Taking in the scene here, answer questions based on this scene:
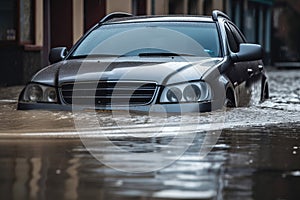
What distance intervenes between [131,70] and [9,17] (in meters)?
10.4

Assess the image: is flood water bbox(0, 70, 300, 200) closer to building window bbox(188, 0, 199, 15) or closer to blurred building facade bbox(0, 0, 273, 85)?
blurred building facade bbox(0, 0, 273, 85)

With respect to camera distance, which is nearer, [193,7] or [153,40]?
[153,40]

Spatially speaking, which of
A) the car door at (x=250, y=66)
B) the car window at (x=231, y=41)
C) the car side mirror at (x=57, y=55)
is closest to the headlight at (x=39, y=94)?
the car side mirror at (x=57, y=55)

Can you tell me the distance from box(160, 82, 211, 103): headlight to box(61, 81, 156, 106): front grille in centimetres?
13

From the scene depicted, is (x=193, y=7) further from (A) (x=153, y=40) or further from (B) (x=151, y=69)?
(B) (x=151, y=69)

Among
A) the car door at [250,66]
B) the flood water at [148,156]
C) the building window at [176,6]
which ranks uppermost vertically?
the building window at [176,6]

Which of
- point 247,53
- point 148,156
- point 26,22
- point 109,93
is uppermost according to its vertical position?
point 26,22

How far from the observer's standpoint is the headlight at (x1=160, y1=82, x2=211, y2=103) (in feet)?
24.3

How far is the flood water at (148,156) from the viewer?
14.5ft

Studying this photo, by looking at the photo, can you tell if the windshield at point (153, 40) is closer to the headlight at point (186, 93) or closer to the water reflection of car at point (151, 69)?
the water reflection of car at point (151, 69)

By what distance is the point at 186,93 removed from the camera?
7465 mm

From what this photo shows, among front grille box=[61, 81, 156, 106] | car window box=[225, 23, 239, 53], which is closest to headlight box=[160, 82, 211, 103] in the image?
front grille box=[61, 81, 156, 106]

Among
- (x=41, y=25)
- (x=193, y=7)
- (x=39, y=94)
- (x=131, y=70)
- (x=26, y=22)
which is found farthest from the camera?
(x=193, y=7)

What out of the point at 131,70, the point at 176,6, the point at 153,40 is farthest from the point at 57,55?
the point at 176,6
